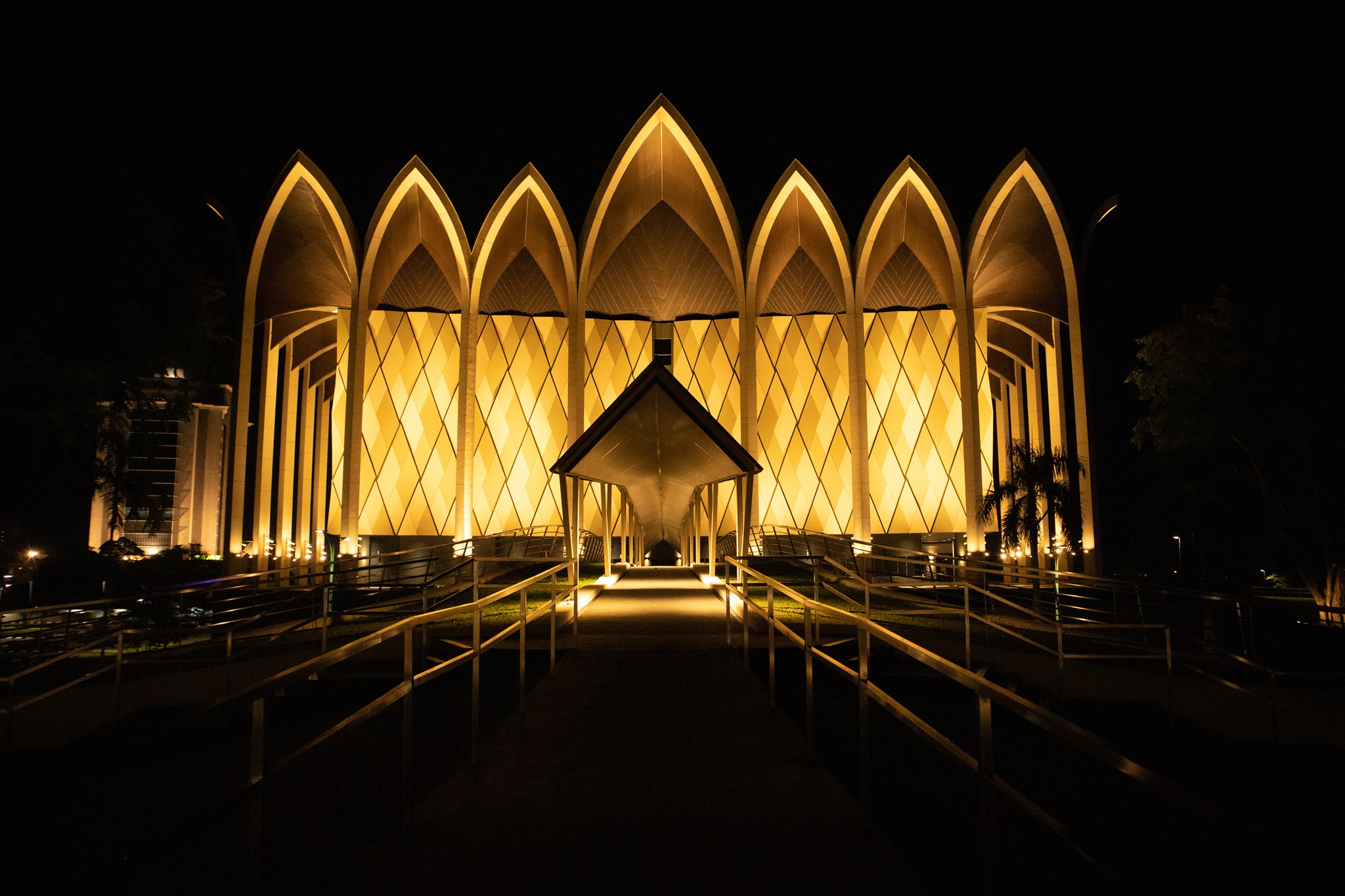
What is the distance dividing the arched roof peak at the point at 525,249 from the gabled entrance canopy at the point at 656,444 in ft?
42.8

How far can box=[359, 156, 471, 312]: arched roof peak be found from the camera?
29.0m

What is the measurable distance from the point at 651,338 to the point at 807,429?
7661 millimetres

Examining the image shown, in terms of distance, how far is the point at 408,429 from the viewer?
106 feet

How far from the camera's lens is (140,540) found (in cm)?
5078

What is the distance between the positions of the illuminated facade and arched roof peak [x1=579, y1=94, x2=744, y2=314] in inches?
4.0

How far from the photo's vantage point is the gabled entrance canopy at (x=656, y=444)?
14086 mm

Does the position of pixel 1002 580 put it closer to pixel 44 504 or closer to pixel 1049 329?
pixel 1049 329

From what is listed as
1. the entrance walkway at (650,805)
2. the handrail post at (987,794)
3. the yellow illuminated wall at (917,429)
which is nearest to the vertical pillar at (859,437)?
the yellow illuminated wall at (917,429)

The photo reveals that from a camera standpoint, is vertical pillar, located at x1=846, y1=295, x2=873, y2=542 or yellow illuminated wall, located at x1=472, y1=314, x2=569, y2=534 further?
yellow illuminated wall, located at x1=472, y1=314, x2=569, y2=534

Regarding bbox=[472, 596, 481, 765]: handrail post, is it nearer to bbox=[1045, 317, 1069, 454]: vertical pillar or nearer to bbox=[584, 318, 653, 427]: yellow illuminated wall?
bbox=[1045, 317, 1069, 454]: vertical pillar

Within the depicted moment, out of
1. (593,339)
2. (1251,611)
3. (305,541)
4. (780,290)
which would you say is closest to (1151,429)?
(780,290)

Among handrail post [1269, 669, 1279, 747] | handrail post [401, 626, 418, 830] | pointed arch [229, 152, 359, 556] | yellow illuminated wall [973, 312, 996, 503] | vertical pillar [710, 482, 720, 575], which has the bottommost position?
handrail post [1269, 669, 1279, 747]

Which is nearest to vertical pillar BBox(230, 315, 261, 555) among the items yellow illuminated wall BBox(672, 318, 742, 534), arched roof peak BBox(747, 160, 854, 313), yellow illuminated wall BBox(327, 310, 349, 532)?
yellow illuminated wall BBox(327, 310, 349, 532)

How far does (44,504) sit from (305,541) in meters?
20.8
